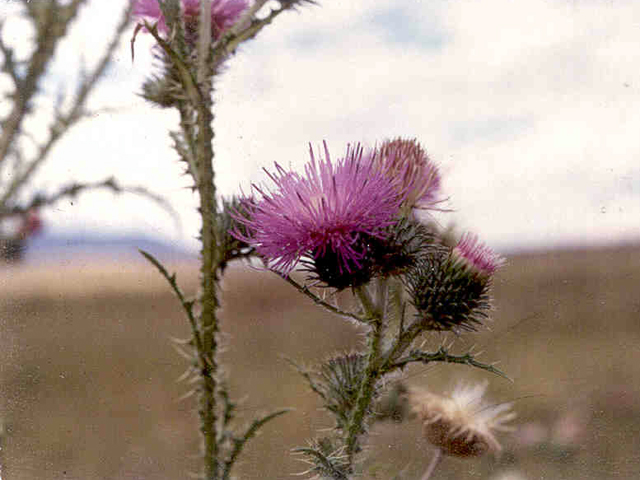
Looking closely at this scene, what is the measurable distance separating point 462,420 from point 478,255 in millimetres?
260

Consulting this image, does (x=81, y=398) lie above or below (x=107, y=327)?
below

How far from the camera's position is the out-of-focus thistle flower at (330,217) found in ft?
2.01

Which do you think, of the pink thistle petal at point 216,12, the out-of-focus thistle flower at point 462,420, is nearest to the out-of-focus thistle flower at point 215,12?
the pink thistle petal at point 216,12

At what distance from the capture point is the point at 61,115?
0.85 meters

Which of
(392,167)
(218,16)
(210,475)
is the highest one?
(218,16)

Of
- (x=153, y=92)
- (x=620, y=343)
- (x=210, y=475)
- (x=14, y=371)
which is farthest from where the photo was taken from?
(x=620, y=343)

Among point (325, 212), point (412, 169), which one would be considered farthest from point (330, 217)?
point (412, 169)

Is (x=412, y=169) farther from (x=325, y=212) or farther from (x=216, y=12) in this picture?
(x=216, y=12)

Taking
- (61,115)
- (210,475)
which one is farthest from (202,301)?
(61,115)

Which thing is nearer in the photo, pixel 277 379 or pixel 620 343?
pixel 277 379

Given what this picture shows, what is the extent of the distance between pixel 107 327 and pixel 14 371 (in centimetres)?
30

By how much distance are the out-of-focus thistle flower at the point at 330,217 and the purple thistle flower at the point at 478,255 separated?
121 millimetres

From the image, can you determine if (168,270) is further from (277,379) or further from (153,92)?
(277,379)

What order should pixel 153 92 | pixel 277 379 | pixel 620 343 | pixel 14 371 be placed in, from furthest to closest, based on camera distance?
pixel 620 343 < pixel 277 379 < pixel 14 371 < pixel 153 92
